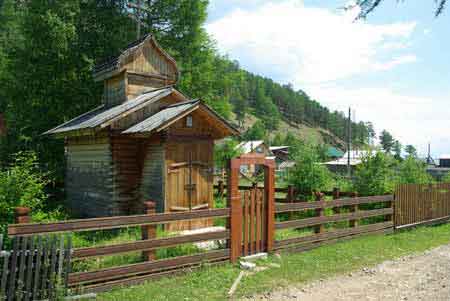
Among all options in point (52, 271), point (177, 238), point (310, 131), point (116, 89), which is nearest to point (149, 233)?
point (177, 238)

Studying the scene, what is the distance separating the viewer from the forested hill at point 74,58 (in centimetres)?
2105

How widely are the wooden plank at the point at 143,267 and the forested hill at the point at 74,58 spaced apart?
14169 millimetres

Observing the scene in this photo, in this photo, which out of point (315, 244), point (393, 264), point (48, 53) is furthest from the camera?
point (48, 53)

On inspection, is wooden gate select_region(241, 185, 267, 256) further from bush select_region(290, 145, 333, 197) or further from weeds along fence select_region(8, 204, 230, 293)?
bush select_region(290, 145, 333, 197)

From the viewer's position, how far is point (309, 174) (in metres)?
17.0

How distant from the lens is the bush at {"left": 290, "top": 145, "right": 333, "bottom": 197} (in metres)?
17.0

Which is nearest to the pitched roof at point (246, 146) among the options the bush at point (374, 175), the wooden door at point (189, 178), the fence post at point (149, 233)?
the bush at point (374, 175)

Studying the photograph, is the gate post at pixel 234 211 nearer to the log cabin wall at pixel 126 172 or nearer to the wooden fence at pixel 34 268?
the wooden fence at pixel 34 268

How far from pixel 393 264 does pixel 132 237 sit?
6.77 meters

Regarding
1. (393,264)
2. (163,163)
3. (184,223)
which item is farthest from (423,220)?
(163,163)

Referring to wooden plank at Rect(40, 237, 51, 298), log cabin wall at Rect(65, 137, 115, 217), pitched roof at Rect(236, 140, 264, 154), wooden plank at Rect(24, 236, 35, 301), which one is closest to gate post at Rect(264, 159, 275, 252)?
wooden plank at Rect(40, 237, 51, 298)

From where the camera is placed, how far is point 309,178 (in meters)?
→ 17.0

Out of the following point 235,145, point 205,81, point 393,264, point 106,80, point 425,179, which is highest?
point 205,81

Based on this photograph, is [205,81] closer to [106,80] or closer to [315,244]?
[106,80]
